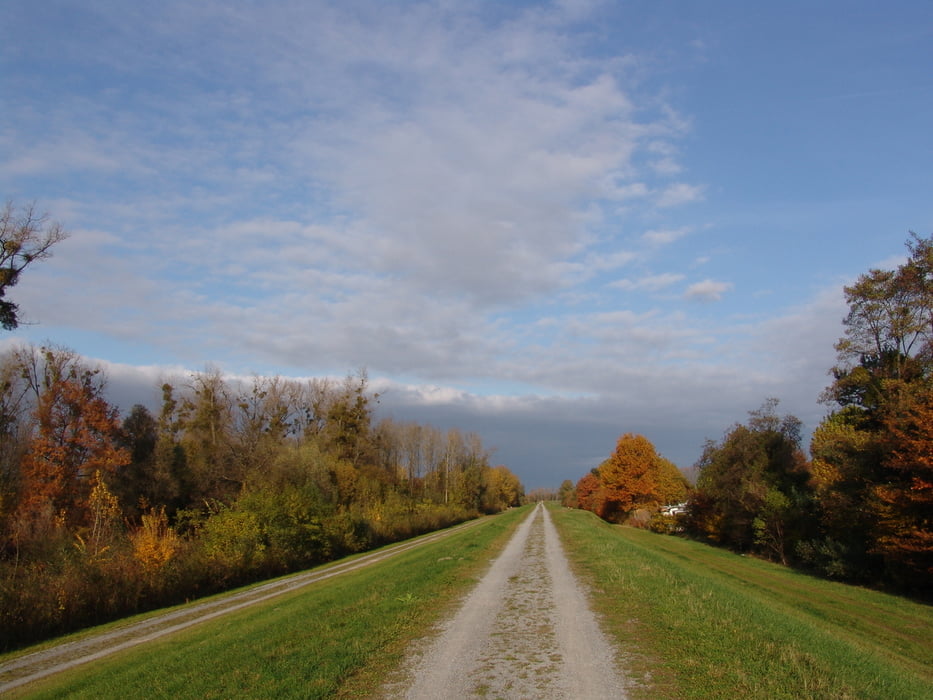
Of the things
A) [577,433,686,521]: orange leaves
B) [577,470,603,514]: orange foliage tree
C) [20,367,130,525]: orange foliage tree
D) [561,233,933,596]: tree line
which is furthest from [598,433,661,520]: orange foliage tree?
[20,367,130,525]: orange foliage tree

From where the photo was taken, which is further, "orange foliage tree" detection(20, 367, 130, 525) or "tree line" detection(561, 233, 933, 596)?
"orange foliage tree" detection(20, 367, 130, 525)

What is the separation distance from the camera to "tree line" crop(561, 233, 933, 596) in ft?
69.3

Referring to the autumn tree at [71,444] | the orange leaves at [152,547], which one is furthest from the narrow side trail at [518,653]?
the autumn tree at [71,444]

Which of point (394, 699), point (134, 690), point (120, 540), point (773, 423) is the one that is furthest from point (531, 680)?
point (773, 423)

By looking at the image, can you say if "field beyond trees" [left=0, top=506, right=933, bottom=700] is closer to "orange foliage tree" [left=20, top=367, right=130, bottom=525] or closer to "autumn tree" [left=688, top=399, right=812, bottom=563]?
"autumn tree" [left=688, top=399, right=812, bottom=563]

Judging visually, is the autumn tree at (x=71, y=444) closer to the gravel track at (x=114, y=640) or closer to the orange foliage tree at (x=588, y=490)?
the gravel track at (x=114, y=640)

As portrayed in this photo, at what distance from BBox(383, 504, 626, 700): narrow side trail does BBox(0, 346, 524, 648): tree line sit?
53.5 ft

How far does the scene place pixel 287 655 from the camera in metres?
8.55

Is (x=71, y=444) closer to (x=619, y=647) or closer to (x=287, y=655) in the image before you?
(x=287, y=655)

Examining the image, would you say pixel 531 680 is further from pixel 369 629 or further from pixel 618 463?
pixel 618 463

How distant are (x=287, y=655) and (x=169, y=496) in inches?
1833

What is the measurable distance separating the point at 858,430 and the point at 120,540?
38.4 metres

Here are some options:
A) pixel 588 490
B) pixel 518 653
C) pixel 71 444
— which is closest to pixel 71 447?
pixel 71 444

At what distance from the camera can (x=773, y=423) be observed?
39.5 metres
